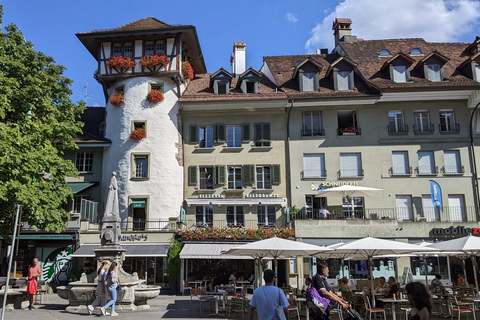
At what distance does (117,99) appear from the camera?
27891 mm

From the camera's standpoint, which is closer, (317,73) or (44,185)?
(44,185)

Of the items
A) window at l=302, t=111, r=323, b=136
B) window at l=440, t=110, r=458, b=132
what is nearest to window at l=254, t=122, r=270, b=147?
window at l=302, t=111, r=323, b=136

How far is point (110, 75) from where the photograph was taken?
2809 centimetres

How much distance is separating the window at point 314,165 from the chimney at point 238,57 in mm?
9243

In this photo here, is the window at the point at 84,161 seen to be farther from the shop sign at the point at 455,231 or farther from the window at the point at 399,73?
the shop sign at the point at 455,231

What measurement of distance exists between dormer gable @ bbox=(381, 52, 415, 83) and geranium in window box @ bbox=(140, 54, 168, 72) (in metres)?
13.8

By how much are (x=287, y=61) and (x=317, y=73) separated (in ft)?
15.4

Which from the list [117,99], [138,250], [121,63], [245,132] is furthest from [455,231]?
[121,63]

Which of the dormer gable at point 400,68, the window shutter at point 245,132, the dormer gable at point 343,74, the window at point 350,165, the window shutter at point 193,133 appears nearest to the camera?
the window at point 350,165

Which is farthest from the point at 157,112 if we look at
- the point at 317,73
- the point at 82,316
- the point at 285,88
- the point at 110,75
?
the point at 82,316

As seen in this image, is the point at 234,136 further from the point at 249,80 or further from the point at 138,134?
the point at 138,134

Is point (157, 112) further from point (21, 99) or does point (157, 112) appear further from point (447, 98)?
point (447, 98)

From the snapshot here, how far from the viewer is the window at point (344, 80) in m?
28.6

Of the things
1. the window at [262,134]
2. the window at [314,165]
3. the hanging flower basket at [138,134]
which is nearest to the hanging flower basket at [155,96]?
the hanging flower basket at [138,134]
